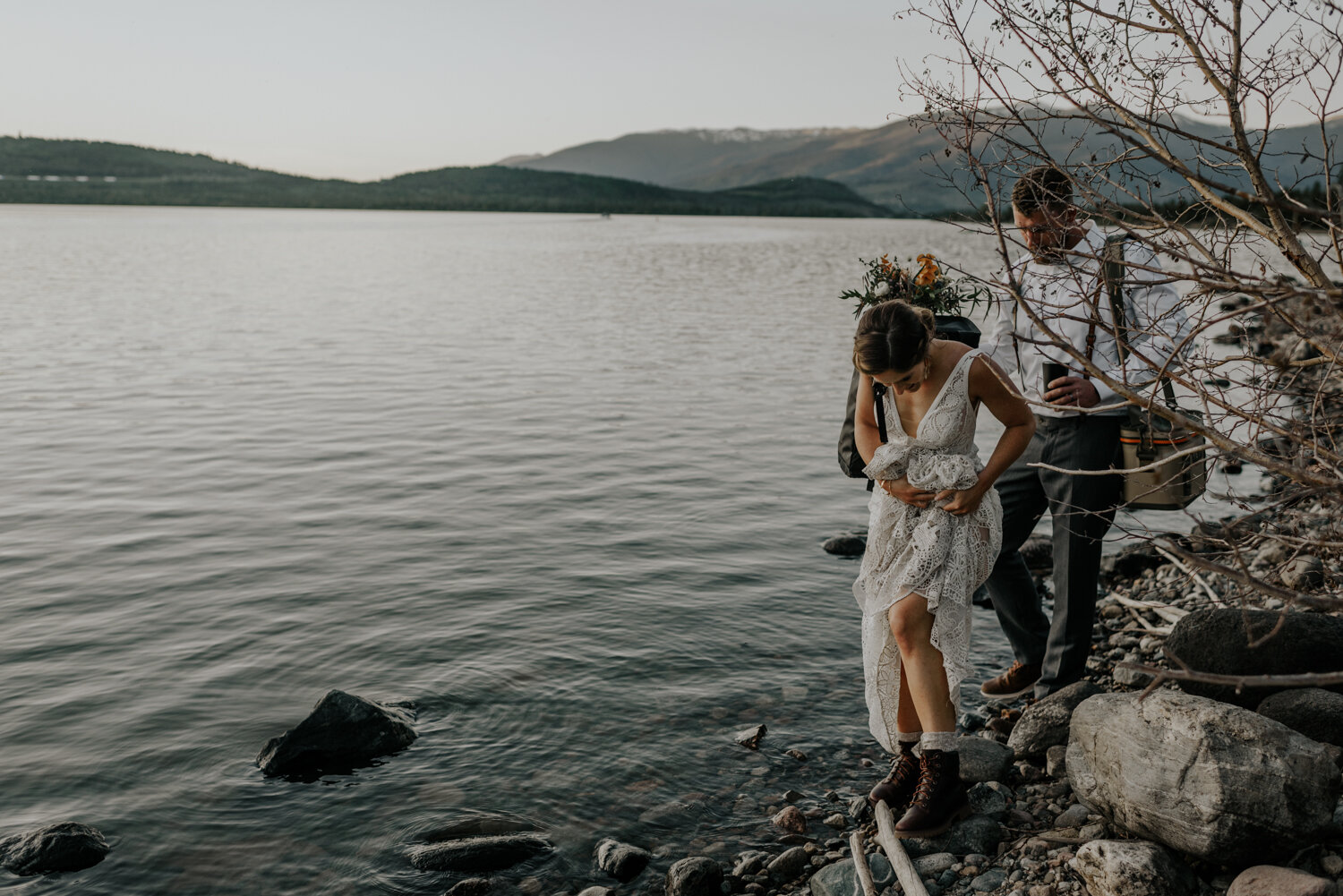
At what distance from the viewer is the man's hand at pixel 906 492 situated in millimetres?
4980

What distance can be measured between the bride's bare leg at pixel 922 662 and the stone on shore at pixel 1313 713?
166cm

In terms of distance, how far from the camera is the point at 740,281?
46.4 m

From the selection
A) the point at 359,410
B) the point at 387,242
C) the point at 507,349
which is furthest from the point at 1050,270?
the point at 387,242

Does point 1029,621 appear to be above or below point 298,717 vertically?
above

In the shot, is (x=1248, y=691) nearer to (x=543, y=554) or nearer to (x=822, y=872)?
(x=822, y=872)

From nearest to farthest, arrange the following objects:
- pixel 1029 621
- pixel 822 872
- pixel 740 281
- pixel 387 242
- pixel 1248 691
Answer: pixel 822 872 < pixel 1248 691 < pixel 1029 621 < pixel 740 281 < pixel 387 242

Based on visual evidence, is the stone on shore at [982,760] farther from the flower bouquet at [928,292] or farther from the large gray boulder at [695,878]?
the flower bouquet at [928,292]

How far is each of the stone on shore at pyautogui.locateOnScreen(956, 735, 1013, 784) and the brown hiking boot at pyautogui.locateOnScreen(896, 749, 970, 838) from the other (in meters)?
0.59

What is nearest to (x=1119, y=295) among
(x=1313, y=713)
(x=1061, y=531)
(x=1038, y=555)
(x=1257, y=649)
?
(x=1061, y=531)

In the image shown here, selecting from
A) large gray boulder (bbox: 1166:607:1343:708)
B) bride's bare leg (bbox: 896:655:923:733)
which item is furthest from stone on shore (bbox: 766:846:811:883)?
large gray boulder (bbox: 1166:607:1343:708)

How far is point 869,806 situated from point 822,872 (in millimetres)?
836

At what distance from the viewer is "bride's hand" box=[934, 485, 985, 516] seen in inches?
193

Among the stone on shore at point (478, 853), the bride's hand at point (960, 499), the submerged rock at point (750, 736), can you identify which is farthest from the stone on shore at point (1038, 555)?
the stone on shore at point (478, 853)

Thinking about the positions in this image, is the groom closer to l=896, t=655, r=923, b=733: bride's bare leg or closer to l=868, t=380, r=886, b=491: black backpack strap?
l=868, t=380, r=886, b=491: black backpack strap
